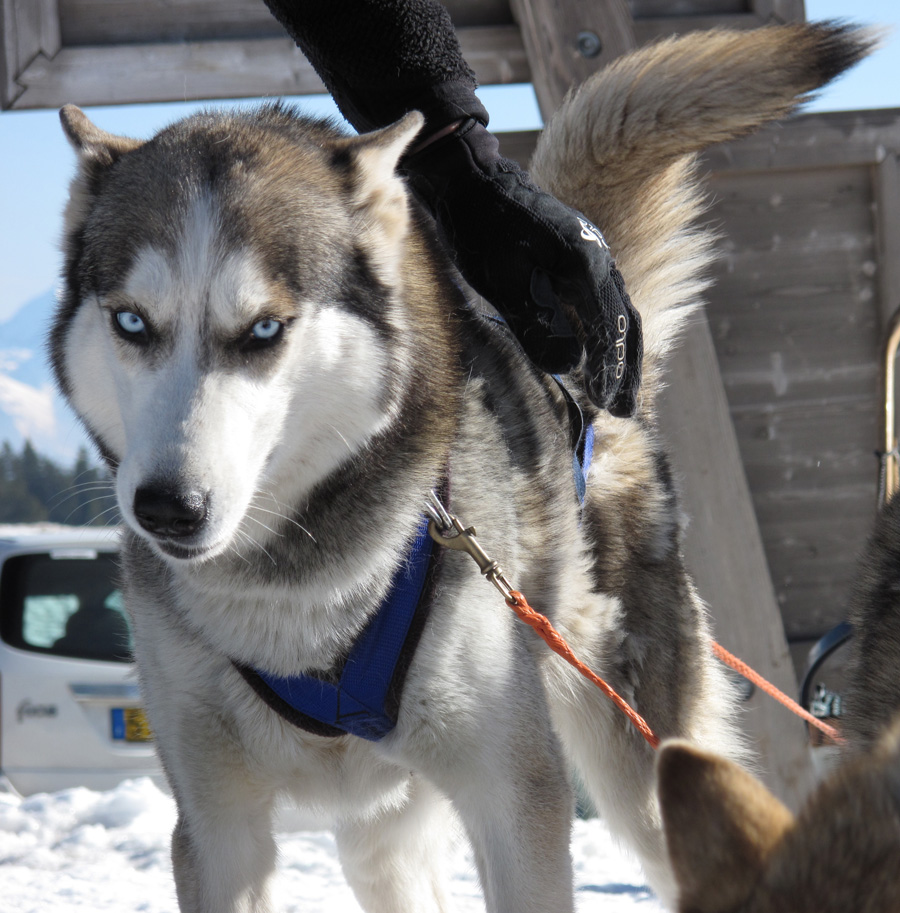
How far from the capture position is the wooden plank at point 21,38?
378 centimetres

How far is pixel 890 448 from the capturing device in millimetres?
2312

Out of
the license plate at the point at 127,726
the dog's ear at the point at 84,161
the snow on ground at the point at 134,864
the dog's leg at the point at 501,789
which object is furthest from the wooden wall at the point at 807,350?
the license plate at the point at 127,726

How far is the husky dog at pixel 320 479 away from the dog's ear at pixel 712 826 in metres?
0.74

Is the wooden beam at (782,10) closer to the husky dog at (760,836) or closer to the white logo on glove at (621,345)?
the white logo on glove at (621,345)

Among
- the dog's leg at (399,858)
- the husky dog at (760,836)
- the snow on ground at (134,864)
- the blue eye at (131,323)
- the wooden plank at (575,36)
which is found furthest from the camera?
the wooden plank at (575,36)

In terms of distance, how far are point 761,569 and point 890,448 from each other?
1801 millimetres

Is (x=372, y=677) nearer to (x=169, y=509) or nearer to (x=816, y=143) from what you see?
(x=169, y=509)

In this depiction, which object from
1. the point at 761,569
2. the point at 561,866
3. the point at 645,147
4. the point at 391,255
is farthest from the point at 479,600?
the point at 761,569

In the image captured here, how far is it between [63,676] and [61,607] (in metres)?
0.49

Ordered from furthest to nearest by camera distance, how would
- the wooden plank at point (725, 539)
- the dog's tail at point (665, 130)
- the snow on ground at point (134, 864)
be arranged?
the wooden plank at point (725, 539), the snow on ground at point (134, 864), the dog's tail at point (665, 130)

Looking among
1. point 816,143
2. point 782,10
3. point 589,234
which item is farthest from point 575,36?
point 589,234

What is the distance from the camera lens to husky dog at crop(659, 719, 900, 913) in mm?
860

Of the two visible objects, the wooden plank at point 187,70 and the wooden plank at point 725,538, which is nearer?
the wooden plank at point 187,70

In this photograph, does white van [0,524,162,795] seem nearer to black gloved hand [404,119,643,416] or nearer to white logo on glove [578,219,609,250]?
black gloved hand [404,119,643,416]
